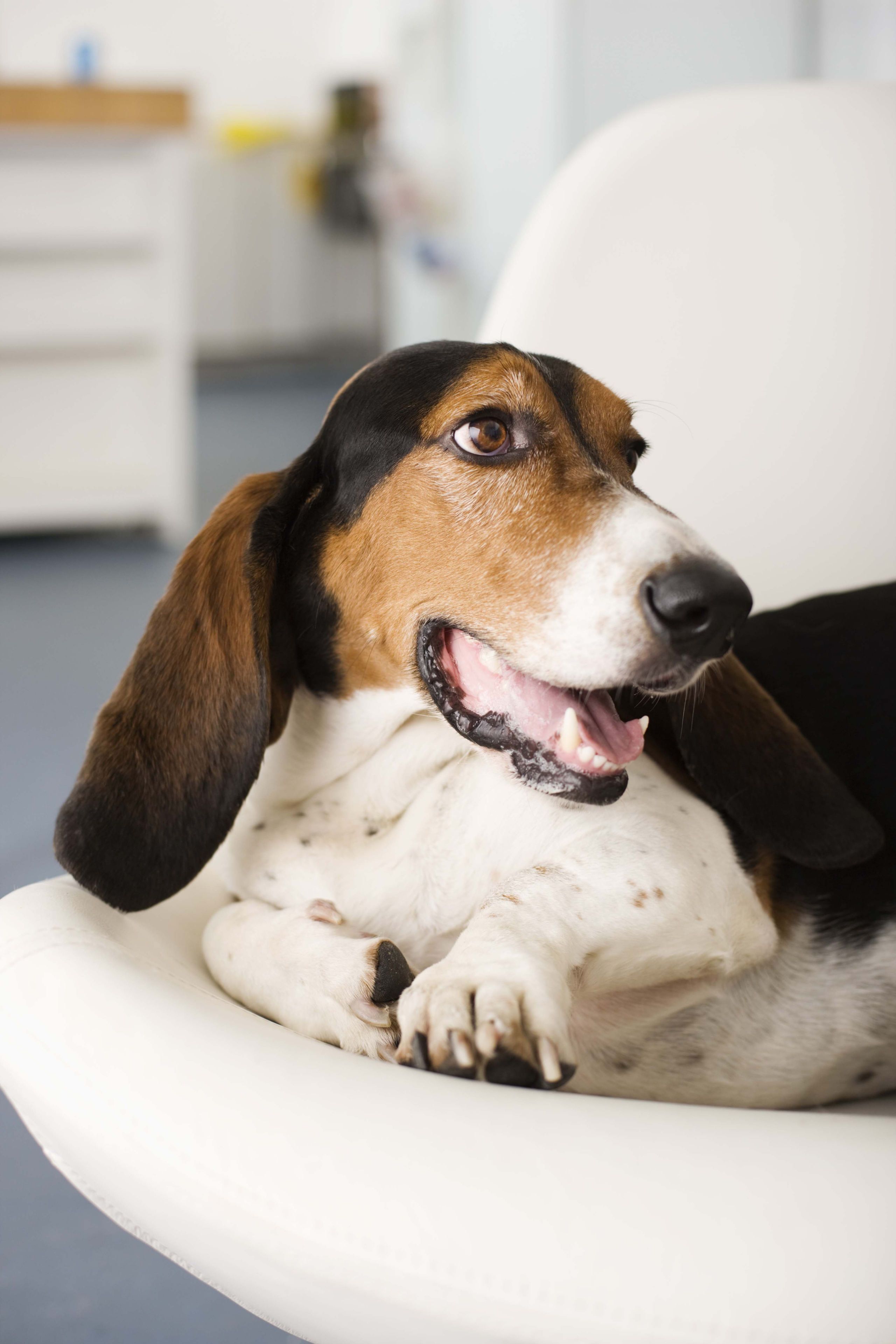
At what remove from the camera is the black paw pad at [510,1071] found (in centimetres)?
110

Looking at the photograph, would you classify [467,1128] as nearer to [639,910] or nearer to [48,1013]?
[639,910]

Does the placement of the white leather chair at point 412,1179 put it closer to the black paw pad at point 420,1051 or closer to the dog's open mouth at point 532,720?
the black paw pad at point 420,1051

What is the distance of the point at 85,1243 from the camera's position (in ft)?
6.75

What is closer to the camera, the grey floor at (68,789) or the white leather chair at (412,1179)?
the white leather chair at (412,1179)

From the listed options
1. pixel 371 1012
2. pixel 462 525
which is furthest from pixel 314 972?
pixel 462 525

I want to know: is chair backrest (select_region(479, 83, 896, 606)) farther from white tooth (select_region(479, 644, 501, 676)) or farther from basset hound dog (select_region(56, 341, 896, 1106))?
white tooth (select_region(479, 644, 501, 676))

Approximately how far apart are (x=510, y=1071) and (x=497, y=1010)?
55 millimetres

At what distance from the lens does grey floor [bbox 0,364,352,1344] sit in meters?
1.90

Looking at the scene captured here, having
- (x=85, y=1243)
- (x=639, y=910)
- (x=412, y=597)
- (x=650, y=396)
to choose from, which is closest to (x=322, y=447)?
(x=412, y=597)

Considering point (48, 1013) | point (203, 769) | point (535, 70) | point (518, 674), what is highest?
point (535, 70)

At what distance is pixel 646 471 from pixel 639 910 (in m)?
1.05

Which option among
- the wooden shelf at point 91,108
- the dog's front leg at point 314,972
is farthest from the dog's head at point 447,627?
the wooden shelf at point 91,108

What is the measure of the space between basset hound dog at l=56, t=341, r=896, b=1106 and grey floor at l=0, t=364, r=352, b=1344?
715 mm

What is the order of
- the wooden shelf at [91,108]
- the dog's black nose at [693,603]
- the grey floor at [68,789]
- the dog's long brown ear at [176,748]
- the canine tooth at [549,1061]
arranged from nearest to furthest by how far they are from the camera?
the canine tooth at [549,1061], the dog's black nose at [693,603], the dog's long brown ear at [176,748], the grey floor at [68,789], the wooden shelf at [91,108]
